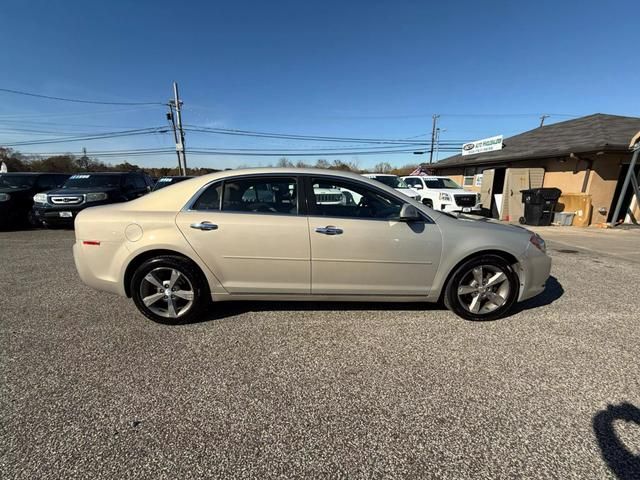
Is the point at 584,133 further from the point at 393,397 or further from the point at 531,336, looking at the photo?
the point at 393,397

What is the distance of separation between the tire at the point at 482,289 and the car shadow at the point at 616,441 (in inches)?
48.7

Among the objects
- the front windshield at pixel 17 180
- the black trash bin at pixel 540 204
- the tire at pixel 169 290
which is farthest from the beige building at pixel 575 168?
the front windshield at pixel 17 180

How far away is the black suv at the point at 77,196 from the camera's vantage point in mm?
Answer: 7801

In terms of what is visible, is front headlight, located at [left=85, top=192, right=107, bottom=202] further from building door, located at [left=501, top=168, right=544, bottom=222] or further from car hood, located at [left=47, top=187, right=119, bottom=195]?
building door, located at [left=501, top=168, right=544, bottom=222]

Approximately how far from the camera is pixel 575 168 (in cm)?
1100

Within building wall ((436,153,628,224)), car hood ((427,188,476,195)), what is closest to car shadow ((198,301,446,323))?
car hood ((427,188,476,195))

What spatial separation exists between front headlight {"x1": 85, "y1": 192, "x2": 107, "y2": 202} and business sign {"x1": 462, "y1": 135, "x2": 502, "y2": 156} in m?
17.4

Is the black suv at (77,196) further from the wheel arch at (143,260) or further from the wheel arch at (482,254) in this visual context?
the wheel arch at (482,254)

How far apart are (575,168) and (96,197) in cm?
1588

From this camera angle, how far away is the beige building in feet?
34.1

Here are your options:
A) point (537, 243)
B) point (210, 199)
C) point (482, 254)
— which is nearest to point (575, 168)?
point (537, 243)

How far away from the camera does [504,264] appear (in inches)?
123

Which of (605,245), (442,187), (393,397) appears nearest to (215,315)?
(393,397)

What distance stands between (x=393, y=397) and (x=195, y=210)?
241 centimetres
